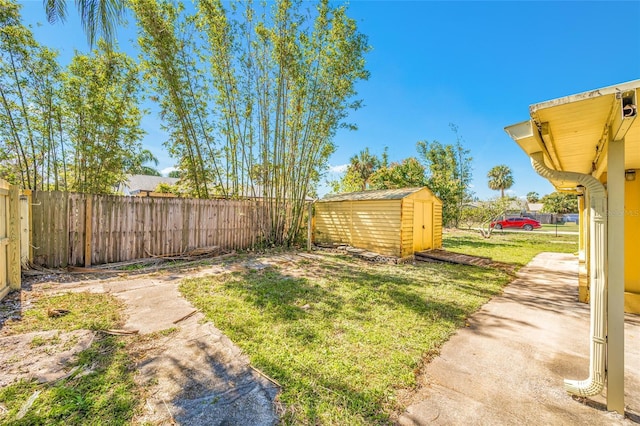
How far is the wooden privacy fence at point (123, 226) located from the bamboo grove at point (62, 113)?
4.44 ft

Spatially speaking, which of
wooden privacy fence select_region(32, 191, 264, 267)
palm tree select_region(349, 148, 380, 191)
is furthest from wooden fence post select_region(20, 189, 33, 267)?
palm tree select_region(349, 148, 380, 191)

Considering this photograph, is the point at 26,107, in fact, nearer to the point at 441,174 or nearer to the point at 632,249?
the point at 632,249

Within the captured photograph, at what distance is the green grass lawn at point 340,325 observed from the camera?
176cm

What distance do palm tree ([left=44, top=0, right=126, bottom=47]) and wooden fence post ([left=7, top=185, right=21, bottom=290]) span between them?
236 centimetres

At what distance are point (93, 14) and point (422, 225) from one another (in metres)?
8.40

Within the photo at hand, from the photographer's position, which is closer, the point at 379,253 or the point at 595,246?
the point at 595,246

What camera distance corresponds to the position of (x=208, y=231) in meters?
→ 7.17

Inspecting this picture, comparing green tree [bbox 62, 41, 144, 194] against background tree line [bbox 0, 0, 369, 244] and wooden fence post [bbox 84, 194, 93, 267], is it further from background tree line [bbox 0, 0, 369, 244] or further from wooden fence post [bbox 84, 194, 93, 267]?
wooden fence post [bbox 84, 194, 93, 267]

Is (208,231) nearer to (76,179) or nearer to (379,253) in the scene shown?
(76,179)

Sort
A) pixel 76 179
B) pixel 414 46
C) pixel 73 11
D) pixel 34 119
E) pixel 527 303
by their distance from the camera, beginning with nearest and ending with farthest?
1. pixel 73 11
2. pixel 527 303
3. pixel 34 119
4. pixel 76 179
5. pixel 414 46

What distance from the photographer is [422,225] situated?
817cm

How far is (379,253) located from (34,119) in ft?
28.3

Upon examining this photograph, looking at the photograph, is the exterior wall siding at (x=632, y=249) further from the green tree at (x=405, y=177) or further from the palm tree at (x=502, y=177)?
the palm tree at (x=502, y=177)

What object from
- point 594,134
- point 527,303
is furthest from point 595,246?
point 527,303
